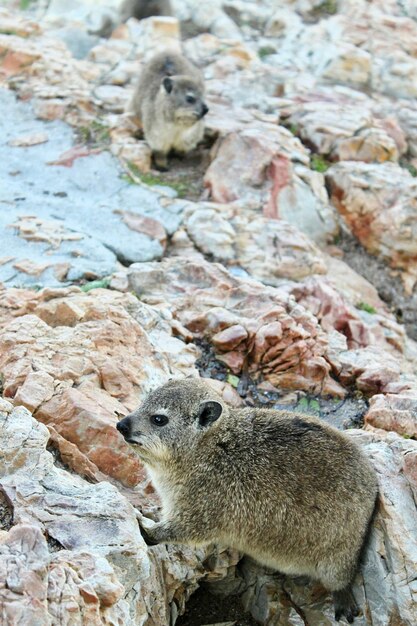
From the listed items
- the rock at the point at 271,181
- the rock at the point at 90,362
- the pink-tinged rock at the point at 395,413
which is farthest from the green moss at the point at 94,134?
the pink-tinged rock at the point at 395,413

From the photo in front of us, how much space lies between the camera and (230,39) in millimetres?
16984

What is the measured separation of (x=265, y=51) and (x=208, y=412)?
13.2 metres

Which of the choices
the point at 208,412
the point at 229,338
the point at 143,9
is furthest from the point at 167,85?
the point at 208,412

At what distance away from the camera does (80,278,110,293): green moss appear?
325 inches

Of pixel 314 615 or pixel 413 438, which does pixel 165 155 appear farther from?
pixel 314 615

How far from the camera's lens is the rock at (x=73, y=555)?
4.09m

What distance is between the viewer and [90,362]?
265 inches

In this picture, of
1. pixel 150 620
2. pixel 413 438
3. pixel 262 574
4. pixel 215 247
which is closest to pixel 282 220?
pixel 215 247

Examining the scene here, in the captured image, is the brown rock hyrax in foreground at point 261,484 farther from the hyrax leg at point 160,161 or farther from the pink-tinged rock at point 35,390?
the hyrax leg at point 160,161

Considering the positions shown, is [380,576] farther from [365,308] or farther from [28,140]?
[28,140]

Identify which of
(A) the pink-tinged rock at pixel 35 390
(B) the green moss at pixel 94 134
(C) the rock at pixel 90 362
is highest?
(A) the pink-tinged rock at pixel 35 390

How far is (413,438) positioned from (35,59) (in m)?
10.8

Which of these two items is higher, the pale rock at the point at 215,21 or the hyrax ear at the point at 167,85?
the hyrax ear at the point at 167,85

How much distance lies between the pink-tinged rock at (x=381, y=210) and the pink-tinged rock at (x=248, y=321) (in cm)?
344
